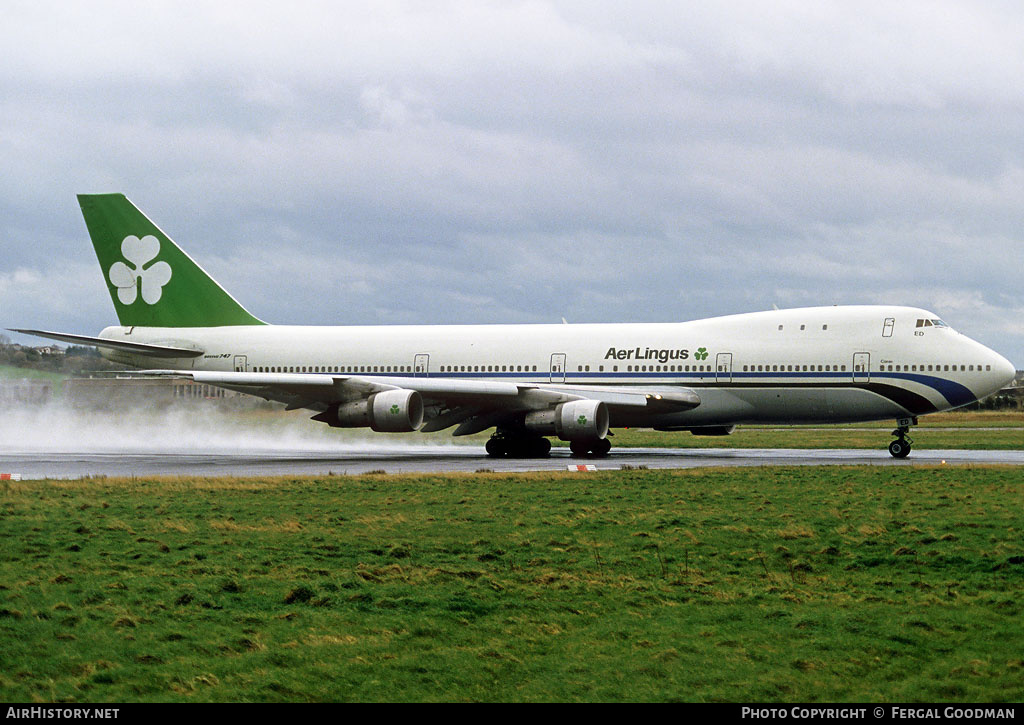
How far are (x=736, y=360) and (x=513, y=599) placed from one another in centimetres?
2358

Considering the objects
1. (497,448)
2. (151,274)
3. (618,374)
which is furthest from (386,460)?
(151,274)

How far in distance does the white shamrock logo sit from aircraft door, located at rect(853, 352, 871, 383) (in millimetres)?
23674

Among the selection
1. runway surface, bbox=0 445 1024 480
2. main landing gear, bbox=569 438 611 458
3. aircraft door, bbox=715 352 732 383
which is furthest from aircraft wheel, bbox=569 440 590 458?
aircraft door, bbox=715 352 732 383

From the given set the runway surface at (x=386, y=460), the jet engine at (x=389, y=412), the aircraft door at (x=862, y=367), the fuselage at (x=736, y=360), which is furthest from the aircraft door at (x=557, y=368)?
the aircraft door at (x=862, y=367)

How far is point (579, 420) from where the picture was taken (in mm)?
29703

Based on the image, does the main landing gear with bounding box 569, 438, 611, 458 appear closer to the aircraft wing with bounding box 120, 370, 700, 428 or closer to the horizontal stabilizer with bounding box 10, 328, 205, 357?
the aircraft wing with bounding box 120, 370, 700, 428

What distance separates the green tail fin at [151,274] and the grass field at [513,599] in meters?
22.2

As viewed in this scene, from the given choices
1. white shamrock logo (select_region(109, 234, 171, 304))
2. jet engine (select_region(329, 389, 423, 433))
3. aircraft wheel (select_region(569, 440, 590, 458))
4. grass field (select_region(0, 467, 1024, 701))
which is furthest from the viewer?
white shamrock logo (select_region(109, 234, 171, 304))

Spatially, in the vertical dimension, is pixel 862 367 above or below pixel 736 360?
below

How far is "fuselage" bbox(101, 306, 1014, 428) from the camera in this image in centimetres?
3031

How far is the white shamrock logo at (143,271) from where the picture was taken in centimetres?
3888

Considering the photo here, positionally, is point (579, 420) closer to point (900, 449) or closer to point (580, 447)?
point (580, 447)
